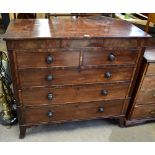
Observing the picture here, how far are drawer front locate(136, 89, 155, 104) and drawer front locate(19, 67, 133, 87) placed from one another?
0.23 metres

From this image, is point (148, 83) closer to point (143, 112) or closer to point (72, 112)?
point (143, 112)

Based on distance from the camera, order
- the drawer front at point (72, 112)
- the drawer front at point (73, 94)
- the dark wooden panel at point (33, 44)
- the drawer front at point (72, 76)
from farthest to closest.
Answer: the drawer front at point (72, 112)
the drawer front at point (73, 94)
the drawer front at point (72, 76)
the dark wooden panel at point (33, 44)

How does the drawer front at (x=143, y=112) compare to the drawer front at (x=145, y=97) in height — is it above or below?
below

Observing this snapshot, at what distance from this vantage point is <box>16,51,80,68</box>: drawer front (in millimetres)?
1250

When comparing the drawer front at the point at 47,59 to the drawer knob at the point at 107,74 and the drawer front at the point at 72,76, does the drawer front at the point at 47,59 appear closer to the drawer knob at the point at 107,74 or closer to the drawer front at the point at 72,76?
the drawer front at the point at 72,76

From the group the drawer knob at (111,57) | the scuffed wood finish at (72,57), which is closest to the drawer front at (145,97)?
the scuffed wood finish at (72,57)

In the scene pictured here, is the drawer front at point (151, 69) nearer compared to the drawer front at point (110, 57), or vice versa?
the drawer front at point (110, 57)

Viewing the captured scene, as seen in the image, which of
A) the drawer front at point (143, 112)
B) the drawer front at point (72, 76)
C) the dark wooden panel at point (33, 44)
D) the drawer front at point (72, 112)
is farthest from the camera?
the drawer front at point (143, 112)

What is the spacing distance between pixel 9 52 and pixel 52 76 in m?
0.34

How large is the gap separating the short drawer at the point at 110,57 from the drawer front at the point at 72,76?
0.20 ft

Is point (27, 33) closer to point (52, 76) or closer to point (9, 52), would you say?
point (9, 52)

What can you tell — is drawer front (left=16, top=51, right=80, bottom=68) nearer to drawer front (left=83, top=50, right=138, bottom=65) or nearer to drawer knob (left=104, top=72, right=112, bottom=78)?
drawer front (left=83, top=50, right=138, bottom=65)

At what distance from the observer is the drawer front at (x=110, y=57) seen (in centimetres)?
134

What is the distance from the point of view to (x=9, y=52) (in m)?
1.21
